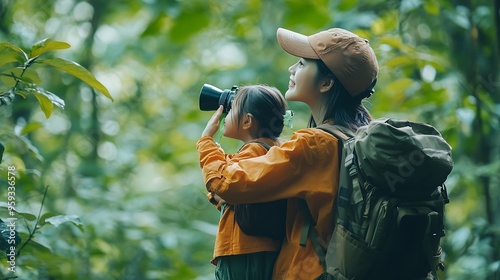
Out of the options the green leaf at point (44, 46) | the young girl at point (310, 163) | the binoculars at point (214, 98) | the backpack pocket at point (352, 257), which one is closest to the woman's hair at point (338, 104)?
the young girl at point (310, 163)

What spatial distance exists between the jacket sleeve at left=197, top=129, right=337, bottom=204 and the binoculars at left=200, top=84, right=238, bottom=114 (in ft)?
1.32

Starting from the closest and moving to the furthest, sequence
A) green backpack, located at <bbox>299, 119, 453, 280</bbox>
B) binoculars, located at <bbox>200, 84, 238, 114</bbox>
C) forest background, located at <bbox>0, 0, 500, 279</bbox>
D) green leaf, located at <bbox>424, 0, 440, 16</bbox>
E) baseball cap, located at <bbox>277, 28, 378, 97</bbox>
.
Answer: green backpack, located at <bbox>299, 119, 453, 280</bbox>
baseball cap, located at <bbox>277, 28, 378, 97</bbox>
binoculars, located at <bbox>200, 84, 238, 114</bbox>
forest background, located at <bbox>0, 0, 500, 279</bbox>
green leaf, located at <bbox>424, 0, 440, 16</bbox>

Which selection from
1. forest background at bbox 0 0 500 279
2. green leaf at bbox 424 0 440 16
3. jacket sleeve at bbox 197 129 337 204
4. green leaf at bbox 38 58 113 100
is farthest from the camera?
green leaf at bbox 424 0 440 16

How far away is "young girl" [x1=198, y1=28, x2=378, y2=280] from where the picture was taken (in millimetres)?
2529

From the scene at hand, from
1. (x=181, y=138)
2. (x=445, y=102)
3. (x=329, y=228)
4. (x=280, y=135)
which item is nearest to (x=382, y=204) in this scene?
(x=329, y=228)

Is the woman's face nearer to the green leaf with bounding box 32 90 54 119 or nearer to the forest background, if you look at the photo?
the forest background

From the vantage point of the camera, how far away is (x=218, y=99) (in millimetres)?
2941

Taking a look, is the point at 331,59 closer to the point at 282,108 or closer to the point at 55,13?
the point at 282,108

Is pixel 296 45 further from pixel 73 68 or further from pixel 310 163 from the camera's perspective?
pixel 73 68

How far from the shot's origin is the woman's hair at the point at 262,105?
280 centimetres

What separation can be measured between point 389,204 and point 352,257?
24 centimetres

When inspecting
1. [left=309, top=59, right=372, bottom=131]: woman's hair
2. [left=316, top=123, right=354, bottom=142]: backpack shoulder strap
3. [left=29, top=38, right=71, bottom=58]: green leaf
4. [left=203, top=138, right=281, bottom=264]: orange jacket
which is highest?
[left=29, top=38, right=71, bottom=58]: green leaf

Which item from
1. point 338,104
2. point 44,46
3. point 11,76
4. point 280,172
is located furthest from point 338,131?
point 11,76

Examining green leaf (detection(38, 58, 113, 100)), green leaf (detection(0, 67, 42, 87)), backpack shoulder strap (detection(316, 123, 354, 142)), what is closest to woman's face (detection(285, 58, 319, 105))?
backpack shoulder strap (detection(316, 123, 354, 142))
